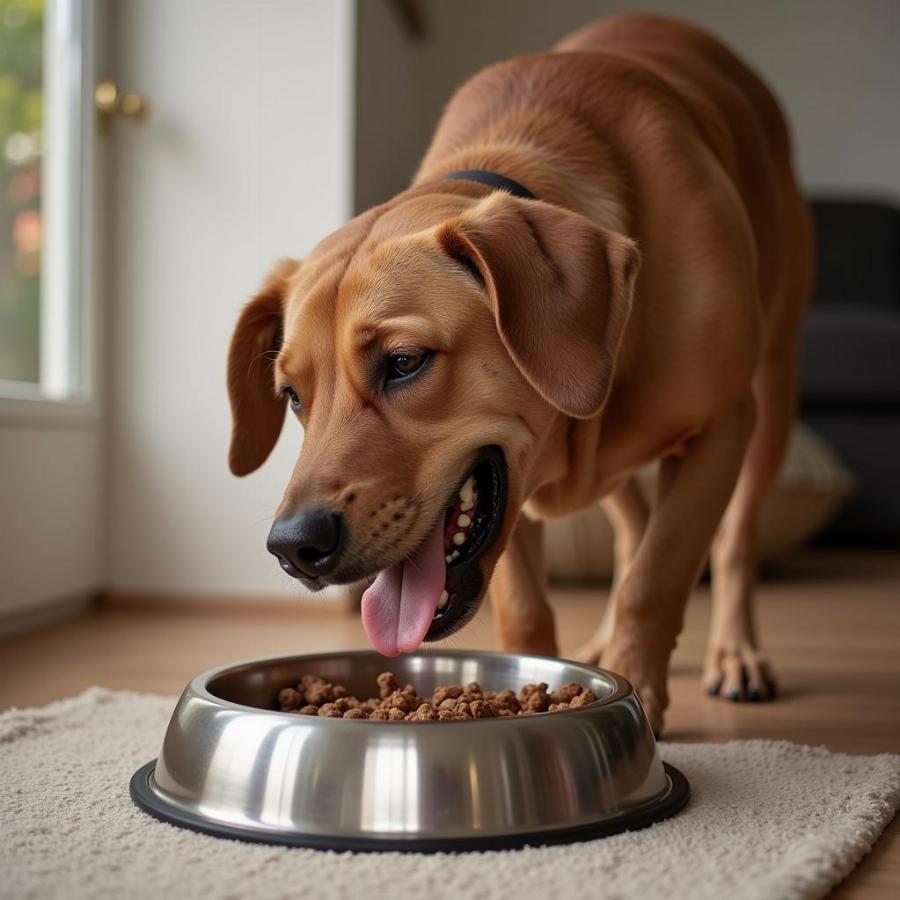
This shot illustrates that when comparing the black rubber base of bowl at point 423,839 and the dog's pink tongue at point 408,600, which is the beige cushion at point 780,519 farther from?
the black rubber base of bowl at point 423,839

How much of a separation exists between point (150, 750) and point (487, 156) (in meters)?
0.97

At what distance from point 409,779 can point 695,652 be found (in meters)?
1.54

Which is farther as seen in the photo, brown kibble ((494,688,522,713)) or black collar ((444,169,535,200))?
black collar ((444,169,535,200))

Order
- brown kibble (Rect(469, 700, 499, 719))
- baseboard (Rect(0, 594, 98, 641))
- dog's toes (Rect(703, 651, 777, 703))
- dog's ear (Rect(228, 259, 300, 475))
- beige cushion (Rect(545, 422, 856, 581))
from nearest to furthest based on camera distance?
1. brown kibble (Rect(469, 700, 499, 719))
2. dog's ear (Rect(228, 259, 300, 475))
3. dog's toes (Rect(703, 651, 777, 703))
4. baseboard (Rect(0, 594, 98, 641))
5. beige cushion (Rect(545, 422, 856, 581))

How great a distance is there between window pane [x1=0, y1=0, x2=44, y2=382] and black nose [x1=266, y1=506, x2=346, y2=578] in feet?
5.90

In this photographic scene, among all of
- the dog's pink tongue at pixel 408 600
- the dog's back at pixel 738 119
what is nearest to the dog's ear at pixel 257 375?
the dog's pink tongue at pixel 408 600

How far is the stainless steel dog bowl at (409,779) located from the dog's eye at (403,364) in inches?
16.4

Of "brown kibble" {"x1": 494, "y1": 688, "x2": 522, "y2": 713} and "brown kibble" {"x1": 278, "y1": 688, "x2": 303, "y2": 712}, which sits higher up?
"brown kibble" {"x1": 494, "y1": 688, "x2": 522, "y2": 713}

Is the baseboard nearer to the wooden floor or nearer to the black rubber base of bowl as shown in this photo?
the wooden floor

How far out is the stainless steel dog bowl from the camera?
1274mm

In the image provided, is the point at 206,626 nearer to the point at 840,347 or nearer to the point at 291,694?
the point at 291,694

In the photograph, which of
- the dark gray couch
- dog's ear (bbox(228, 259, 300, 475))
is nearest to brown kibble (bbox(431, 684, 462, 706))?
dog's ear (bbox(228, 259, 300, 475))

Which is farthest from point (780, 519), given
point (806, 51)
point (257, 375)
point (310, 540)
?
point (806, 51)

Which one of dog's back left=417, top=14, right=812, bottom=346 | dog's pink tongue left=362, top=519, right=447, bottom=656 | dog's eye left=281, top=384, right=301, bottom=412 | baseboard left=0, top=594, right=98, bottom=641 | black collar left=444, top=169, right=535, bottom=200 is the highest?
dog's back left=417, top=14, right=812, bottom=346
